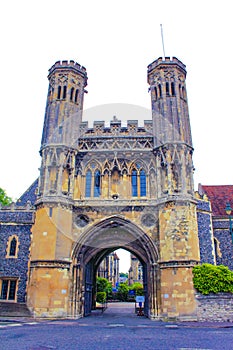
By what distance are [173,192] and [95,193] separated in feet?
15.7

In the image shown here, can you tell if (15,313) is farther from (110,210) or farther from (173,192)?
(173,192)

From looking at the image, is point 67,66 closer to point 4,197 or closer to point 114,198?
point 114,198

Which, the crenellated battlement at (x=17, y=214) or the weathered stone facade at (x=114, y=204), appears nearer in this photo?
the weathered stone facade at (x=114, y=204)

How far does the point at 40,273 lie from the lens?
51.9 feet

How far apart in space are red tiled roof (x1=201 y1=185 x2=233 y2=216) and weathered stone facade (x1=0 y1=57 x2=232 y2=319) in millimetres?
3392

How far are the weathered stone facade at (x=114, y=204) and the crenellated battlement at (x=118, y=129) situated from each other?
0.07m

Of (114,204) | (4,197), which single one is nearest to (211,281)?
(114,204)

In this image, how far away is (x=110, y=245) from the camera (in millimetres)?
18703

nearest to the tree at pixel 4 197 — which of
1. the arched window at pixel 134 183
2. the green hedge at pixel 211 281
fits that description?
the arched window at pixel 134 183

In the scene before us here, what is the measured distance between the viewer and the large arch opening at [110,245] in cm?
1647

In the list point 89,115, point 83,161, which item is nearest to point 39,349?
point 83,161

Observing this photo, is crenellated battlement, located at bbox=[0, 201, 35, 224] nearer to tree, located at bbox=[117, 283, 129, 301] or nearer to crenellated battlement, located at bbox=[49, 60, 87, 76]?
crenellated battlement, located at bbox=[49, 60, 87, 76]

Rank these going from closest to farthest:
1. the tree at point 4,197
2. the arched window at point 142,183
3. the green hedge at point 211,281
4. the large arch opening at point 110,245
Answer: the green hedge at point 211,281 < the large arch opening at point 110,245 < the arched window at point 142,183 < the tree at point 4,197

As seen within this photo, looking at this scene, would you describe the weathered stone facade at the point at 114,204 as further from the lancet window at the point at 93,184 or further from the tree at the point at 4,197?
the tree at the point at 4,197
